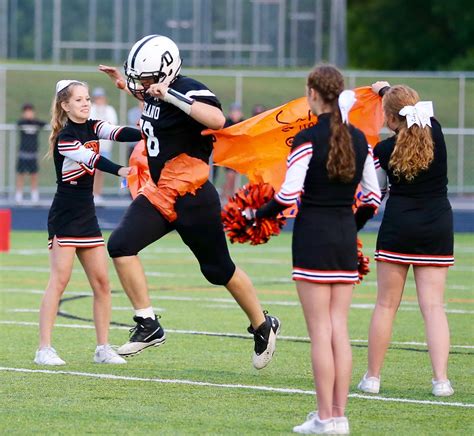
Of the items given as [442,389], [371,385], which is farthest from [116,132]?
[442,389]

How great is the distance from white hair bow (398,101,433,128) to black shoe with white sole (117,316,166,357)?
210cm

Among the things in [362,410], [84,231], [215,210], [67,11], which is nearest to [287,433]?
[362,410]

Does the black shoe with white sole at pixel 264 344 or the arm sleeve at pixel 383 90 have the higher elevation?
the arm sleeve at pixel 383 90

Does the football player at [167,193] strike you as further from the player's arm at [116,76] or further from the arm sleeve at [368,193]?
the arm sleeve at [368,193]

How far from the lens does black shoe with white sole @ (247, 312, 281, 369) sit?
820cm

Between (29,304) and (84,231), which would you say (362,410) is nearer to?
(84,231)

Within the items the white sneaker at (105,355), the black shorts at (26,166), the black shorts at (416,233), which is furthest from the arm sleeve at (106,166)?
the black shorts at (26,166)

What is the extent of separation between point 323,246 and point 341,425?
92 centimetres

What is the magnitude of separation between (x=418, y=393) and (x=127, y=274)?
1989 mm

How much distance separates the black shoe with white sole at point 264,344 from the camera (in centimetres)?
820

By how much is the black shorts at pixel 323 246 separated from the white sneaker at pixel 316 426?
71 cm

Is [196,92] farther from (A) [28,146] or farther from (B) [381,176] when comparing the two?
(A) [28,146]

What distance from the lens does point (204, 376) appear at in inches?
321

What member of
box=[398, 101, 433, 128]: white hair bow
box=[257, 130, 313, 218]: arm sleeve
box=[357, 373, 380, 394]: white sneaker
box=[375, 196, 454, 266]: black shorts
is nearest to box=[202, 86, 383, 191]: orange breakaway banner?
box=[398, 101, 433, 128]: white hair bow
